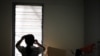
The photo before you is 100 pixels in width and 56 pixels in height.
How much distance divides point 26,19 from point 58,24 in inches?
29.9

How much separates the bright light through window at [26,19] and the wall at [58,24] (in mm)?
146

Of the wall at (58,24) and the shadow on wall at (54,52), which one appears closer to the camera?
the shadow on wall at (54,52)

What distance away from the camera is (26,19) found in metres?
4.68

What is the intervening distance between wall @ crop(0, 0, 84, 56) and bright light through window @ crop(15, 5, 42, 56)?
0.15m

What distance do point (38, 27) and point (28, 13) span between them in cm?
40

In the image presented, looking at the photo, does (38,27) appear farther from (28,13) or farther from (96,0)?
(96,0)

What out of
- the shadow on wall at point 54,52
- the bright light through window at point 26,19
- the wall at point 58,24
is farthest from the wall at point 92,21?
the bright light through window at point 26,19

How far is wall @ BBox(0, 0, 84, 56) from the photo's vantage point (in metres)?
4.59

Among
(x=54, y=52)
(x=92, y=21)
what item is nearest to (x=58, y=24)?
(x=54, y=52)

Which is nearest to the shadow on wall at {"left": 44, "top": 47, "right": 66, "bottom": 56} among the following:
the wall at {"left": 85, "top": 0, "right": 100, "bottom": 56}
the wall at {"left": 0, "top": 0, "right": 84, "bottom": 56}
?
the wall at {"left": 0, "top": 0, "right": 84, "bottom": 56}

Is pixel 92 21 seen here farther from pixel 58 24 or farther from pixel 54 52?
pixel 54 52

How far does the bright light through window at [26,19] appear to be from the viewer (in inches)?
184

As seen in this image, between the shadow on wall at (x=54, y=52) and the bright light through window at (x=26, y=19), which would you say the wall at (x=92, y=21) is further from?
the bright light through window at (x=26, y=19)

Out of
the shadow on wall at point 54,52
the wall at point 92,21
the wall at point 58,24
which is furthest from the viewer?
the wall at point 58,24
